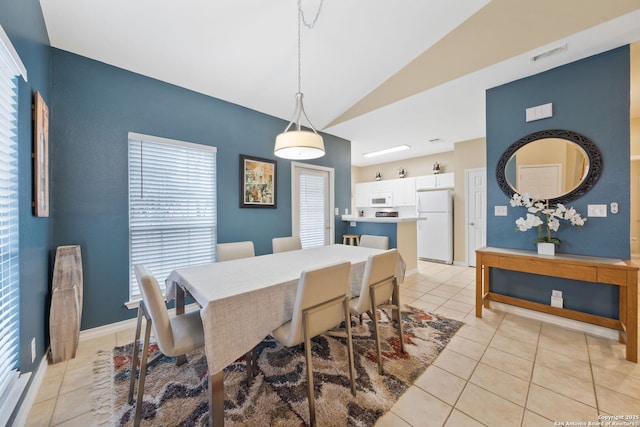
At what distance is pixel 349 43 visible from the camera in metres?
2.77

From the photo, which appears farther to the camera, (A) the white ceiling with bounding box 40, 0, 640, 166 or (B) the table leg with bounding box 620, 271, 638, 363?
(A) the white ceiling with bounding box 40, 0, 640, 166

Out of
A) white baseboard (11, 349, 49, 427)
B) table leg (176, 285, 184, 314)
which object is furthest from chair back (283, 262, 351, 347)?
white baseboard (11, 349, 49, 427)

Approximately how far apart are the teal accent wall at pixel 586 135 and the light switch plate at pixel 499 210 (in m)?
0.06

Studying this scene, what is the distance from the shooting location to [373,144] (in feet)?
17.4

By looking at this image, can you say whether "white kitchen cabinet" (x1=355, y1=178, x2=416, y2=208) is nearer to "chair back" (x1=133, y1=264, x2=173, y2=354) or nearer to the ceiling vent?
the ceiling vent

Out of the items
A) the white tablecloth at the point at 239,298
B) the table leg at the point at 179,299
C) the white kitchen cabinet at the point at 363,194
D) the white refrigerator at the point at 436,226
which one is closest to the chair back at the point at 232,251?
the white tablecloth at the point at 239,298

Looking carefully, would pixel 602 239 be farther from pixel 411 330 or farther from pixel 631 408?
pixel 411 330

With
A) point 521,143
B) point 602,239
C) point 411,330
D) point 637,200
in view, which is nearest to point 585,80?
point 521,143

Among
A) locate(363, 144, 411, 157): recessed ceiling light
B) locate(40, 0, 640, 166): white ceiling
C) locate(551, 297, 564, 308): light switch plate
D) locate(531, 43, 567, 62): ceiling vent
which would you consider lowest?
locate(551, 297, 564, 308): light switch plate

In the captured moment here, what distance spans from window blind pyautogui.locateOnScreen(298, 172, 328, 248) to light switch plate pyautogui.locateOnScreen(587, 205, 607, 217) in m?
3.44

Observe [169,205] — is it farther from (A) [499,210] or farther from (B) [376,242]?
(A) [499,210]

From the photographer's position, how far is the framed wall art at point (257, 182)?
3.46 metres

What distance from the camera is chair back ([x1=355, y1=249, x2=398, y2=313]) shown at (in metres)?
1.82

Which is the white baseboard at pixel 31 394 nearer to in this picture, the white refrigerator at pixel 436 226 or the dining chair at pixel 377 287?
the dining chair at pixel 377 287
